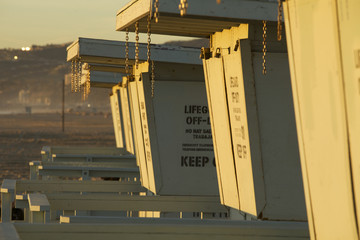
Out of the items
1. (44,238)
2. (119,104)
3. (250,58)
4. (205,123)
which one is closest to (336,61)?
(44,238)

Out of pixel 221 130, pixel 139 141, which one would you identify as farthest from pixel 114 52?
pixel 221 130

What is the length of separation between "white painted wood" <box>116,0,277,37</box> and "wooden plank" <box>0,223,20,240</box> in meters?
2.45

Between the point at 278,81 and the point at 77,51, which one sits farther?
the point at 77,51

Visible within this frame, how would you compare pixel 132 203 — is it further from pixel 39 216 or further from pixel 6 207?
pixel 39 216

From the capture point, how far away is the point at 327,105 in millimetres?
4621

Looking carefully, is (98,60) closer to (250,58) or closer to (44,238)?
(250,58)

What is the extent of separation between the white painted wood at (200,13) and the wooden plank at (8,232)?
8.04 ft

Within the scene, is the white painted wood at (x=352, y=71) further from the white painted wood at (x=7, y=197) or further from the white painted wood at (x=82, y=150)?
the white painted wood at (x=82, y=150)

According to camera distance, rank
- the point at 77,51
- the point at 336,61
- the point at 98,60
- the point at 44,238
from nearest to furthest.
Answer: the point at 336,61, the point at 44,238, the point at 77,51, the point at 98,60

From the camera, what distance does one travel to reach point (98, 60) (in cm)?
1225

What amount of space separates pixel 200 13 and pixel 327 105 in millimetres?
2691

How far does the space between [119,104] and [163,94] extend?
11287 mm

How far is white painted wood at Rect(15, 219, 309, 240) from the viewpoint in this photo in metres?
5.08

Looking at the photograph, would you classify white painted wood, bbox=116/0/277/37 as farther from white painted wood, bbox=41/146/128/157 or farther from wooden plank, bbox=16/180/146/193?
white painted wood, bbox=41/146/128/157
